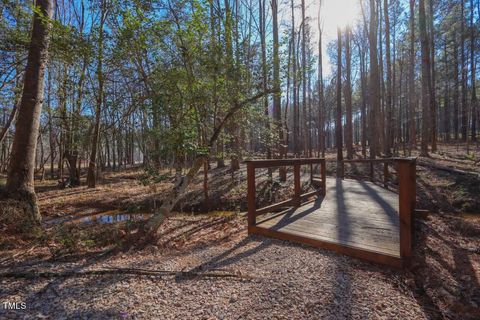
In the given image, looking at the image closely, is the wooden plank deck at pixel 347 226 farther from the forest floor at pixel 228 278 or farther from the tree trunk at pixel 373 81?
the tree trunk at pixel 373 81

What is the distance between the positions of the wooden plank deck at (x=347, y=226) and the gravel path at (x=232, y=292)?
0.19m

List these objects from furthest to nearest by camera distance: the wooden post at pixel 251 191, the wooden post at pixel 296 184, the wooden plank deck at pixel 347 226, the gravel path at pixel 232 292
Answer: the wooden post at pixel 296 184
the wooden post at pixel 251 191
the wooden plank deck at pixel 347 226
the gravel path at pixel 232 292

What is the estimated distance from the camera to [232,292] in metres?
2.34

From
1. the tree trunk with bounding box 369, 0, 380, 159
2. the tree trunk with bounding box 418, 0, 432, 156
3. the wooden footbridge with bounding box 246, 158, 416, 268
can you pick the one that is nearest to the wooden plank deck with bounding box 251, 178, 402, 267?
the wooden footbridge with bounding box 246, 158, 416, 268

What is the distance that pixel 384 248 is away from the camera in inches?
119

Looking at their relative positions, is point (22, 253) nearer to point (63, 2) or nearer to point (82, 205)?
point (82, 205)

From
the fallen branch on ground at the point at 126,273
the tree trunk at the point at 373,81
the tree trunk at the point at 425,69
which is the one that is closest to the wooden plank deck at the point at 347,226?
the fallen branch on ground at the point at 126,273

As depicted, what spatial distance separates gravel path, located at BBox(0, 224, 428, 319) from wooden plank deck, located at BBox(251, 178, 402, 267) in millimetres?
193

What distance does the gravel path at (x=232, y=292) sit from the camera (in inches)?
80.0

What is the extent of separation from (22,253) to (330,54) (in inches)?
946

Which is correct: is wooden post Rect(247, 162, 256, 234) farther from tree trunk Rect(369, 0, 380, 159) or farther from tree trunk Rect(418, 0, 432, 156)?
tree trunk Rect(418, 0, 432, 156)

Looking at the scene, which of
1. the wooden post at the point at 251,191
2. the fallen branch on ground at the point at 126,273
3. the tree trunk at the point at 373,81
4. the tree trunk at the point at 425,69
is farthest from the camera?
the tree trunk at the point at 425,69

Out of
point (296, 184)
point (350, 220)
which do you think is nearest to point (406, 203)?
point (350, 220)

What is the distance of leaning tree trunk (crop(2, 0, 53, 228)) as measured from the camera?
165 inches
